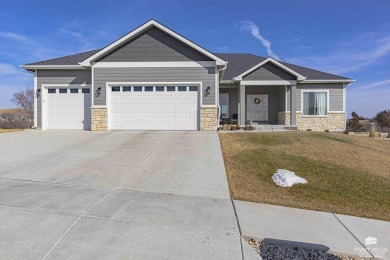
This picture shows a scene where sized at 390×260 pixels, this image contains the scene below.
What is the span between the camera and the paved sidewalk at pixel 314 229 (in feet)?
14.5

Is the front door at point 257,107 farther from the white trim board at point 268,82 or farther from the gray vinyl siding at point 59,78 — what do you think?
the gray vinyl siding at point 59,78

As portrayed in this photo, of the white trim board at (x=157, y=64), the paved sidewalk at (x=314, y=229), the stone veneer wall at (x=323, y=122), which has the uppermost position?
the white trim board at (x=157, y=64)

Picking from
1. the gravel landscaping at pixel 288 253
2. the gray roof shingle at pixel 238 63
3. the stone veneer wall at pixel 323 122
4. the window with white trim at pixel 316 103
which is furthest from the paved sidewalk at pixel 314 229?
the window with white trim at pixel 316 103

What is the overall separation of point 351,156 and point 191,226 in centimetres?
790

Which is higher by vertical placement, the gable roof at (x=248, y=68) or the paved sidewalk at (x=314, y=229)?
the gable roof at (x=248, y=68)

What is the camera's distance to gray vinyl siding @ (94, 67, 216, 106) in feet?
52.9

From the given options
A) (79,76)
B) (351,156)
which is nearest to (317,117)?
(351,156)

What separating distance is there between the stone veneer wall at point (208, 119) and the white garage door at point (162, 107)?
0.37 metres

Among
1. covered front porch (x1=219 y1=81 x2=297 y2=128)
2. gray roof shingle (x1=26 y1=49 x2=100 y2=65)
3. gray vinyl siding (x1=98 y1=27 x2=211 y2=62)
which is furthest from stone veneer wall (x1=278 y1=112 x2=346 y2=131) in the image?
gray roof shingle (x1=26 y1=49 x2=100 y2=65)

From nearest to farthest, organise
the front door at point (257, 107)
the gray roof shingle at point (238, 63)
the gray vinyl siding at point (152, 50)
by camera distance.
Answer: the gray vinyl siding at point (152, 50) → the gray roof shingle at point (238, 63) → the front door at point (257, 107)

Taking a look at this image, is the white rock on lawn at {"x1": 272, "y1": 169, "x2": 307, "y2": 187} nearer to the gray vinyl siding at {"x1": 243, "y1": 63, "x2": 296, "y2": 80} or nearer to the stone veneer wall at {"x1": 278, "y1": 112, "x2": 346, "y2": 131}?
the gray vinyl siding at {"x1": 243, "y1": 63, "x2": 296, "y2": 80}

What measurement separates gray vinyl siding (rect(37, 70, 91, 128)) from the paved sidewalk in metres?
14.2

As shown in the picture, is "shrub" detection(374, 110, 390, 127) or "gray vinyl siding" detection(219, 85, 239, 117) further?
"shrub" detection(374, 110, 390, 127)

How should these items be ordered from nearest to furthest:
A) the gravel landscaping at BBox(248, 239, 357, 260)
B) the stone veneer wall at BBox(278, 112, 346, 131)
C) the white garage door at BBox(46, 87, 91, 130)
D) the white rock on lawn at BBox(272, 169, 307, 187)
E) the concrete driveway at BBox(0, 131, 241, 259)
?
the concrete driveway at BBox(0, 131, 241, 259)
the gravel landscaping at BBox(248, 239, 357, 260)
the white rock on lawn at BBox(272, 169, 307, 187)
the white garage door at BBox(46, 87, 91, 130)
the stone veneer wall at BBox(278, 112, 346, 131)
